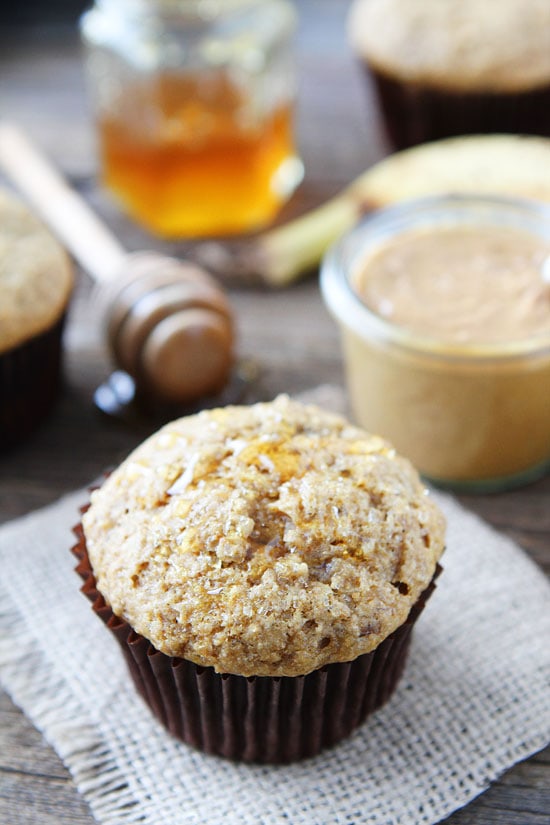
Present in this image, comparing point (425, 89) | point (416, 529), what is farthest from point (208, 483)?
point (425, 89)

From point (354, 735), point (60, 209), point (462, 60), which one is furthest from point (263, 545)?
point (462, 60)

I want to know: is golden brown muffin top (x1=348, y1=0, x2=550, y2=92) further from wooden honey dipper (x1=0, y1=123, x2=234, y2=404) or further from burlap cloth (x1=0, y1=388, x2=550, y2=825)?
burlap cloth (x1=0, y1=388, x2=550, y2=825)

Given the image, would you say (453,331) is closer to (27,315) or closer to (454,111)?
(27,315)

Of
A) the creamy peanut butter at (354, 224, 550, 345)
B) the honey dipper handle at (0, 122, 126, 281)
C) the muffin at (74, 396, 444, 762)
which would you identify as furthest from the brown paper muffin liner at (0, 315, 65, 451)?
the creamy peanut butter at (354, 224, 550, 345)

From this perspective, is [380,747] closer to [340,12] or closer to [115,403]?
[115,403]

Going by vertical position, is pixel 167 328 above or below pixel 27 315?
below
